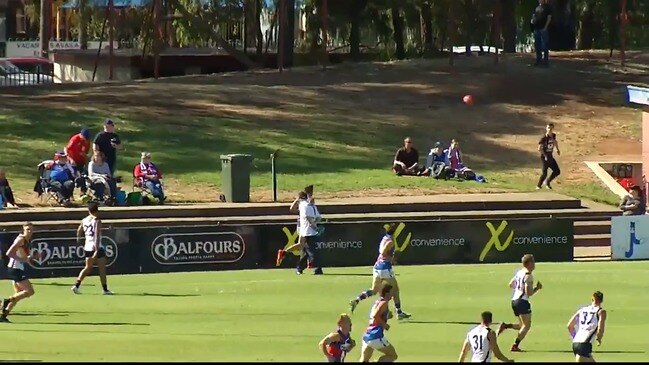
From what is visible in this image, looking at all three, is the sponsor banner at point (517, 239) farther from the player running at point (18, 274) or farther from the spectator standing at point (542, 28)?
the spectator standing at point (542, 28)

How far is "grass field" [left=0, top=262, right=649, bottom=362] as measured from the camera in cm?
1992

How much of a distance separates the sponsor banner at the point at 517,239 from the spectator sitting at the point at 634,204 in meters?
2.19

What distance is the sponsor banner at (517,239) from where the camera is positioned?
31547mm

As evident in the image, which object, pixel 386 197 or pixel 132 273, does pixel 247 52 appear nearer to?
pixel 386 197

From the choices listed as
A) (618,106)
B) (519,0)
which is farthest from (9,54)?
(618,106)

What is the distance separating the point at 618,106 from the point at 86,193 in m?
20.9

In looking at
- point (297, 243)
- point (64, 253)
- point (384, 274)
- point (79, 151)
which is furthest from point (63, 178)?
point (384, 274)

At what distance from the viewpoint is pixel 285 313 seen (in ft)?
77.2

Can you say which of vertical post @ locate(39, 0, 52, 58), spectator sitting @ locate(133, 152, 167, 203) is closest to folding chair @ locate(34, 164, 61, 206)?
spectator sitting @ locate(133, 152, 167, 203)

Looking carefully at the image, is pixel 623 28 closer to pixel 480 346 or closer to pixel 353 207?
pixel 353 207

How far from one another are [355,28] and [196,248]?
26.3 meters

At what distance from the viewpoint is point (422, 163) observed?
1555 inches

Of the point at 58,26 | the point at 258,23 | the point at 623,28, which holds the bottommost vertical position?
the point at 58,26

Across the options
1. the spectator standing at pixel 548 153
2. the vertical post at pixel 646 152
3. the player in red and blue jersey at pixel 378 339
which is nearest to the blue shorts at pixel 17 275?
the player in red and blue jersey at pixel 378 339
